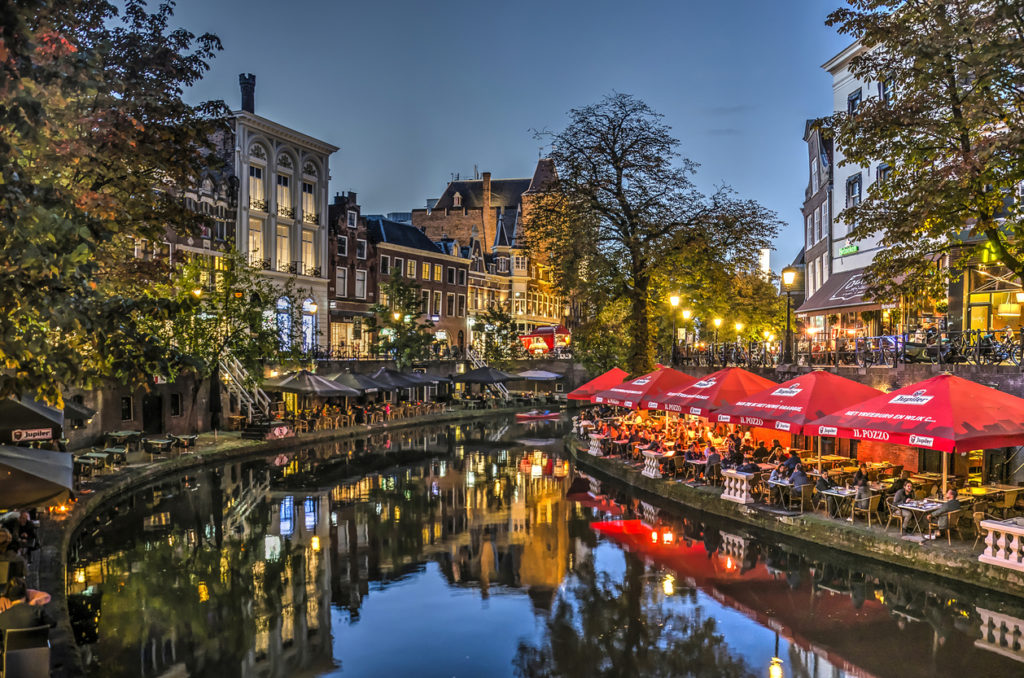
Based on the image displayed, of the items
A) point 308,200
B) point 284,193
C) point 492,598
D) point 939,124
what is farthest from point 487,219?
point 492,598

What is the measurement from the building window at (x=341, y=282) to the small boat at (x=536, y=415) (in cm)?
1672

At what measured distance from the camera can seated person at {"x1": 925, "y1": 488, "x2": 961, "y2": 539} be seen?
48.5 feet

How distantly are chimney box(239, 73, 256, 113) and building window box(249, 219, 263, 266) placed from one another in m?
7.39

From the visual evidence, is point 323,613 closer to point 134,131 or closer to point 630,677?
point 630,677

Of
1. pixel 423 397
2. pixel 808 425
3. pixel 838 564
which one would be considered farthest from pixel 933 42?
pixel 423 397

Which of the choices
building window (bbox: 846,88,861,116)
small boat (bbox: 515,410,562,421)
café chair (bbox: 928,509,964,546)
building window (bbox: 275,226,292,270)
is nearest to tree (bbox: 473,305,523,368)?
small boat (bbox: 515,410,562,421)

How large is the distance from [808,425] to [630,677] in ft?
29.8

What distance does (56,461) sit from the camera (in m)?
11.3

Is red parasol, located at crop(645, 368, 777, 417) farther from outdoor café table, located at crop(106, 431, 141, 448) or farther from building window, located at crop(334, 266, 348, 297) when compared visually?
building window, located at crop(334, 266, 348, 297)

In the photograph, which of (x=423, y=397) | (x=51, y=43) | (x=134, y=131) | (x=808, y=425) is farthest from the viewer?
(x=423, y=397)

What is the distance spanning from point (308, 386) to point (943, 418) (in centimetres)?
2878

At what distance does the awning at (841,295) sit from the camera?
3073 centimetres

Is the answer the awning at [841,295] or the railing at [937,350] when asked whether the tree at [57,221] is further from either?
the awning at [841,295]

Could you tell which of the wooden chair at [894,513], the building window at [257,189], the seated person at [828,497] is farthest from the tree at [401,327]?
the wooden chair at [894,513]
